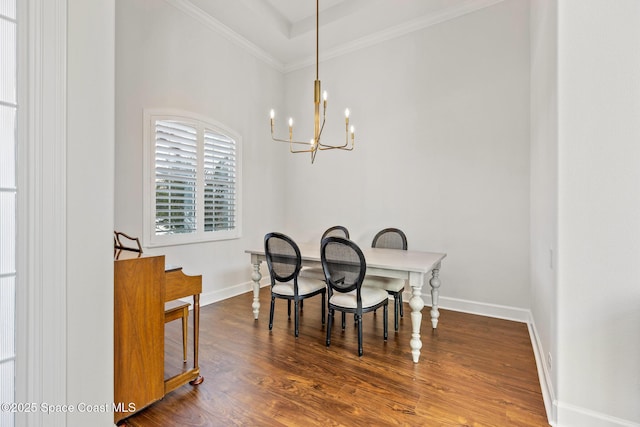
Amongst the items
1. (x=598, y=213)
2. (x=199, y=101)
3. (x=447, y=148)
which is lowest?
(x=598, y=213)

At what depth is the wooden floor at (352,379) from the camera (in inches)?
68.4

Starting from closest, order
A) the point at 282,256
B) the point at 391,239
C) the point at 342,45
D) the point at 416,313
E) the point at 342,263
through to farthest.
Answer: the point at 416,313 < the point at 342,263 < the point at 282,256 < the point at 391,239 < the point at 342,45

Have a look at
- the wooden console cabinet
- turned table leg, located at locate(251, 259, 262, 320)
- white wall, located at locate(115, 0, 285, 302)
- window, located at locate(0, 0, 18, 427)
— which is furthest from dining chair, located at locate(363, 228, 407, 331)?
window, located at locate(0, 0, 18, 427)

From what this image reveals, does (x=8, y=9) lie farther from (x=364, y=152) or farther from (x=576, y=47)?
(x=364, y=152)

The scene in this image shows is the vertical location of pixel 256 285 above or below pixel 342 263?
below

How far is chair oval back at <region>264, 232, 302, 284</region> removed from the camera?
2797mm

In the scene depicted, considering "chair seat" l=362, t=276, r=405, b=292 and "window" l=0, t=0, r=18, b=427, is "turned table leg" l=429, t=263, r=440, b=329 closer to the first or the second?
"chair seat" l=362, t=276, r=405, b=292

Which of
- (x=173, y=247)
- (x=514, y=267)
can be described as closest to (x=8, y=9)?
(x=173, y=247)

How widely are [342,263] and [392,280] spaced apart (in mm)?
764

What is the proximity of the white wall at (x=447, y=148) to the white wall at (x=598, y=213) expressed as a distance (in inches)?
70.1

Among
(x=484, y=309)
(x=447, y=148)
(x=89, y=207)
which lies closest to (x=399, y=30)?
(x=447, y=148)

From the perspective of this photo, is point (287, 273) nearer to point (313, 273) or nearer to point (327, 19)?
point (313, 273)

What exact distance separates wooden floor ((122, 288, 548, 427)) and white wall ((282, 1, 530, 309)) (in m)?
0.80

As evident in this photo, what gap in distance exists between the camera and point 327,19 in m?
3.87
